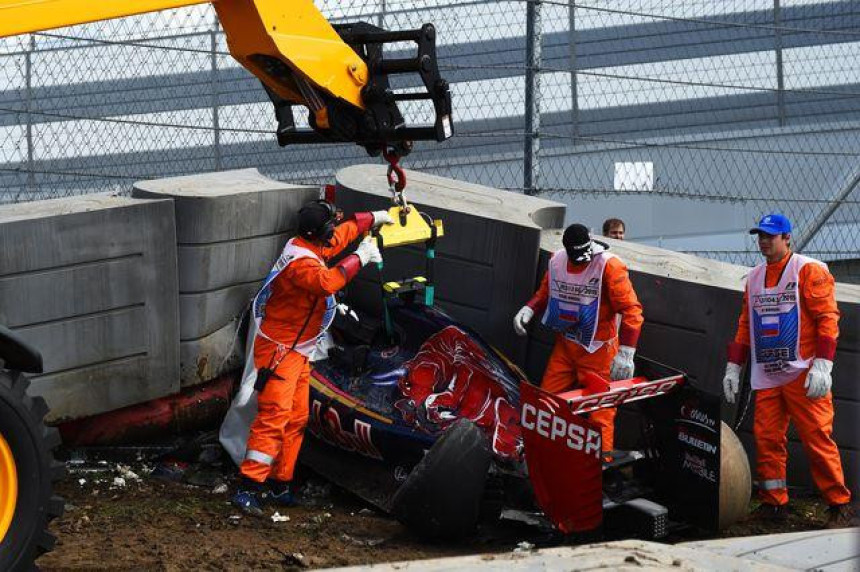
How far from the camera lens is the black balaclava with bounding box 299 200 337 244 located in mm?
7602

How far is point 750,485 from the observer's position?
6914 mm

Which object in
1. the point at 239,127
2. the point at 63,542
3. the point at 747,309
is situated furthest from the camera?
the point at 239,127

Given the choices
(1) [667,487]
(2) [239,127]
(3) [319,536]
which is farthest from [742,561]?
(2) [239,127]

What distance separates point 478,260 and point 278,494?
182 cm

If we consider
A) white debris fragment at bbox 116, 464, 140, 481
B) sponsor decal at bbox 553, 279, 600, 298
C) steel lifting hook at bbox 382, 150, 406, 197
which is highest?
steel lifting hook at bbox 382, 150, 406, 197

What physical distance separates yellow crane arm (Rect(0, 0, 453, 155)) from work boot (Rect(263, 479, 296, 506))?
6.52ft

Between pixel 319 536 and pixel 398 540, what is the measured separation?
40 centimetres

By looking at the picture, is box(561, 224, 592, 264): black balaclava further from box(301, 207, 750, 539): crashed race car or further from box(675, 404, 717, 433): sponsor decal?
box(675, 404, 717, 433): sponsor decal

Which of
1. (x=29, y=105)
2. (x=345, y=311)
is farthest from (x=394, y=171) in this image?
(x=29, y=105)

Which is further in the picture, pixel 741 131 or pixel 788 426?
pixel 741 131

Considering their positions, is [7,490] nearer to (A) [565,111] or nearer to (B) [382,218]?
(B) [382,218]

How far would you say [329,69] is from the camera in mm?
6332

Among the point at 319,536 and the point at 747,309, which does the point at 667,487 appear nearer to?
the point at 747,309

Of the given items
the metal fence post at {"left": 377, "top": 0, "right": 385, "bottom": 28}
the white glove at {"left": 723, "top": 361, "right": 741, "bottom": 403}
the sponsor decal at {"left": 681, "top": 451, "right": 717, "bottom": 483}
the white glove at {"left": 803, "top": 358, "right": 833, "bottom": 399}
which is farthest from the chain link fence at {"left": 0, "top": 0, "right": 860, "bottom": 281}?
the sponsor decal at {"left": 681, "top": 451, "right": 717, "bottom": 483}
